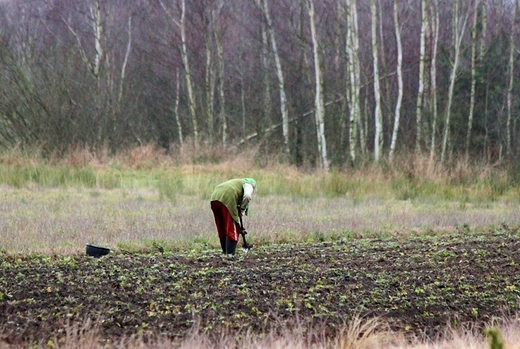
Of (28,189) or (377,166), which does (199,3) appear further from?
(28,189)

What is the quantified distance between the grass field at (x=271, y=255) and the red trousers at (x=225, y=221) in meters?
0.36

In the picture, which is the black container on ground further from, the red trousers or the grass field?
the red trousers

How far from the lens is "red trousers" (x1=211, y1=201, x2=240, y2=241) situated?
10.3 meters

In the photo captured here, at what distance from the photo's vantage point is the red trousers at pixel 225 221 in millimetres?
10340

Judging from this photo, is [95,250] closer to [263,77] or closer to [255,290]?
[255,290]

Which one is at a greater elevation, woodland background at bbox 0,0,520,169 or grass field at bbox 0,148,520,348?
woodland background at bbox 0,0,520,169

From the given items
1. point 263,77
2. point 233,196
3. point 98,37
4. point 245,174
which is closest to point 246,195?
point 233,196

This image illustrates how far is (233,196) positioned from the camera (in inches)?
404

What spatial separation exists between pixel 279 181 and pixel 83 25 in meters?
23.7

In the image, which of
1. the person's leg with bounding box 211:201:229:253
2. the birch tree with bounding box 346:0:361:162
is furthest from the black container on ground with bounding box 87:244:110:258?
the birch tree with bounding box 346:0:361:162

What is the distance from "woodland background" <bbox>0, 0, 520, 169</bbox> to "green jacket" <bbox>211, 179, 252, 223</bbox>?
472 inches

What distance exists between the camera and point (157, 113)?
3772 centimetres

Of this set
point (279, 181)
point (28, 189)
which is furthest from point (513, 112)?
point (28, 189)

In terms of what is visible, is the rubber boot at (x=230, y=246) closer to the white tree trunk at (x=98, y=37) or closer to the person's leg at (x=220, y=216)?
the person's leg at (x=220, y=216)
